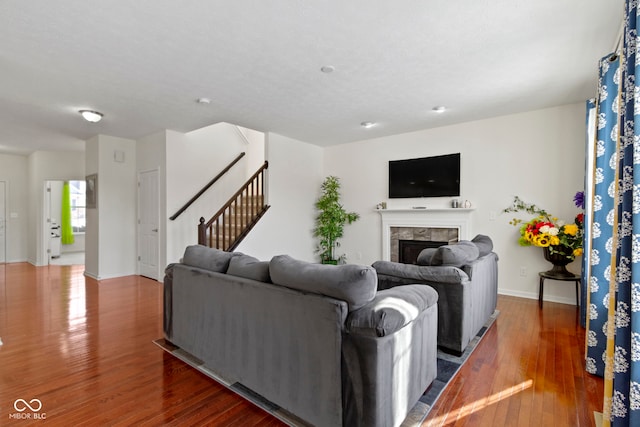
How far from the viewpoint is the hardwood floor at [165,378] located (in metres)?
1.83

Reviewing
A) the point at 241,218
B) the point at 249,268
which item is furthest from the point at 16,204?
the point at 249,268

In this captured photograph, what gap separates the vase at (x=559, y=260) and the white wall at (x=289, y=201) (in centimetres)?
380

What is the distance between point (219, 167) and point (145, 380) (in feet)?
14.7

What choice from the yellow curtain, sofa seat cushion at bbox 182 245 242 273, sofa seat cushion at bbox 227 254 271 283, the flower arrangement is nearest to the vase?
the flower arrangement

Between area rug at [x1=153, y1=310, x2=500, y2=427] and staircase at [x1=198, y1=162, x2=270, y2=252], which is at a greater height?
staircase at [x1=198, y1=162, x2=270, y2=252]

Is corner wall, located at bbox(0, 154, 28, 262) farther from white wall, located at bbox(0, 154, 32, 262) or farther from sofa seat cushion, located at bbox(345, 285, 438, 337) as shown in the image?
sofa seat cushion, located at bbox(345, 285, 438, 337)

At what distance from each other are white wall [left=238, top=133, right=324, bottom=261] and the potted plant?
0.55 feet

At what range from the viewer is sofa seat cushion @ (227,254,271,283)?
79.2 inches

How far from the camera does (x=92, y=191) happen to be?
5672 millimetres

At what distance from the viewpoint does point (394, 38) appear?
2.54 metres

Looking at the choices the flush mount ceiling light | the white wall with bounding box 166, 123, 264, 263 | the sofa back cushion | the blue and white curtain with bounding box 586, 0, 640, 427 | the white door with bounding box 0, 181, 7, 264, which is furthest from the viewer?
→ the white door with bounding box 0, 181, 7, 264

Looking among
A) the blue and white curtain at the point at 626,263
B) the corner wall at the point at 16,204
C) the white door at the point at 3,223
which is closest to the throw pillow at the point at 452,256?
the blue and white curtain at the point at 626,263

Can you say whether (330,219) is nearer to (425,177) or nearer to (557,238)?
(425,177)

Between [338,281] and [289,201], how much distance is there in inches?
169
